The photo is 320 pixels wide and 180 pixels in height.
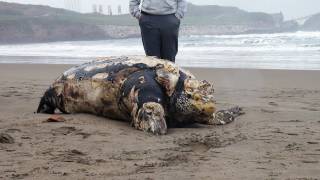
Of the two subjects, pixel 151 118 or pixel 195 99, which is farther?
pixel 195 99

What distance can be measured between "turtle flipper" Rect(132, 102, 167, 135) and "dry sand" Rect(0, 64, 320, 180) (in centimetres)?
10

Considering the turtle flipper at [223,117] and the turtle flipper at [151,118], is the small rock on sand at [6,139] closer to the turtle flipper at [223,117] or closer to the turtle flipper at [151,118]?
the turtle flipper at [151,118]

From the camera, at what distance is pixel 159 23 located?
5.50m

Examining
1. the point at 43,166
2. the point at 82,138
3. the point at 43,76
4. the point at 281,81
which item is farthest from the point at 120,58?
the point at 43,76

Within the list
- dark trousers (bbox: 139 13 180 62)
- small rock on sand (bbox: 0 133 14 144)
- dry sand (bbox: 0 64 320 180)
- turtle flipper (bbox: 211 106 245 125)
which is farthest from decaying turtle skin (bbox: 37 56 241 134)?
small rock on sand (bbox: 0 133 14 144)

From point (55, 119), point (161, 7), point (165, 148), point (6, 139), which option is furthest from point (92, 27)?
point (165, 148)

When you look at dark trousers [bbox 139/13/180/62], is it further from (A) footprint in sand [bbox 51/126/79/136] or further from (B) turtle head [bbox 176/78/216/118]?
(A) footprint in sand [bbox 51/126/79/136]

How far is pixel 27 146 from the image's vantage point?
11.3ft

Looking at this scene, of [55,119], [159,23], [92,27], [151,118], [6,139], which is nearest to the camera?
[6,139]

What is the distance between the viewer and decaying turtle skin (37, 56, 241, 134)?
14.0 ft

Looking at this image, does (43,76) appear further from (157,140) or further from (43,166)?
(43,166)

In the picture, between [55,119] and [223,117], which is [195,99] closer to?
[223,117]

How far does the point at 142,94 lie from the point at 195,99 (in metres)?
0.47

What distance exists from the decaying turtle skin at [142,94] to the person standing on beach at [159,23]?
0.66 m
